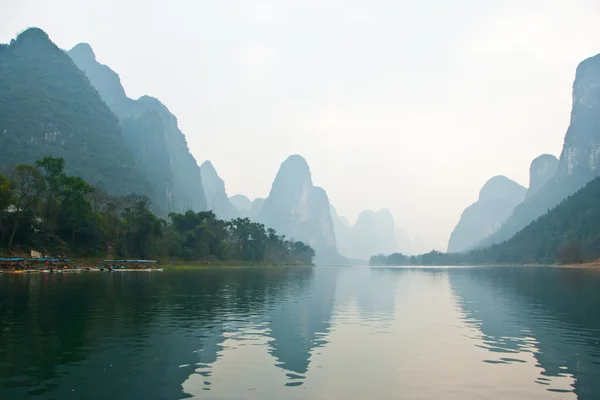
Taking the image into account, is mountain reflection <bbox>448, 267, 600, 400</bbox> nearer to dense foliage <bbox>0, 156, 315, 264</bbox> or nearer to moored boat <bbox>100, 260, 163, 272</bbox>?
moored boat <bbox>100, 260, 163, 272</bbox>

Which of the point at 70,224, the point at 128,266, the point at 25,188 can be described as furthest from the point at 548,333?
the point at 70,224

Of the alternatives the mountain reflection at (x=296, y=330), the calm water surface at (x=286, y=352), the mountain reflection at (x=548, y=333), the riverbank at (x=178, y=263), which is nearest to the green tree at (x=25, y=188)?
the riverbank at (x=178, y=263)

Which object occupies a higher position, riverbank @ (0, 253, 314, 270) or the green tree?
the green tree

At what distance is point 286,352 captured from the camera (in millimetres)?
23000

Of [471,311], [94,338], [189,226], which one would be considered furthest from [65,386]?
[189,226]

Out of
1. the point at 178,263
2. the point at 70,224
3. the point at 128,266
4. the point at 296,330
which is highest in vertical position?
the point at 70,224

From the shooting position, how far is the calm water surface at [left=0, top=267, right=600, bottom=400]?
16578mm

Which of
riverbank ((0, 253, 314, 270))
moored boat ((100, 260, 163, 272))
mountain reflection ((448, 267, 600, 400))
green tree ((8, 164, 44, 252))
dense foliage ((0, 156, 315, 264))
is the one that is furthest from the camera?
moored boat ((100, 260, 163, 272))

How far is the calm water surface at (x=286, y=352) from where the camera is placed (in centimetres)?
1658

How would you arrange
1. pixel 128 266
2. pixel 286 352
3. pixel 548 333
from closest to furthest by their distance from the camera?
pixel 286 352 → pixel 548 333 → pixel 128 266

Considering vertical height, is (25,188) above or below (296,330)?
above

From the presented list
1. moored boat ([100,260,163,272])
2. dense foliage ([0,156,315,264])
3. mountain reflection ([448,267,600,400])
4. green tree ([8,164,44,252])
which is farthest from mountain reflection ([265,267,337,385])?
dense foliage ([0,156,315,264])

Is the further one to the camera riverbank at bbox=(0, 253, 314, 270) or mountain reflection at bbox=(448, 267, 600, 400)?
riverbank at bbox=(0, 253, 314, 270)

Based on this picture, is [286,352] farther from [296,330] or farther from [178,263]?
[178,263]
